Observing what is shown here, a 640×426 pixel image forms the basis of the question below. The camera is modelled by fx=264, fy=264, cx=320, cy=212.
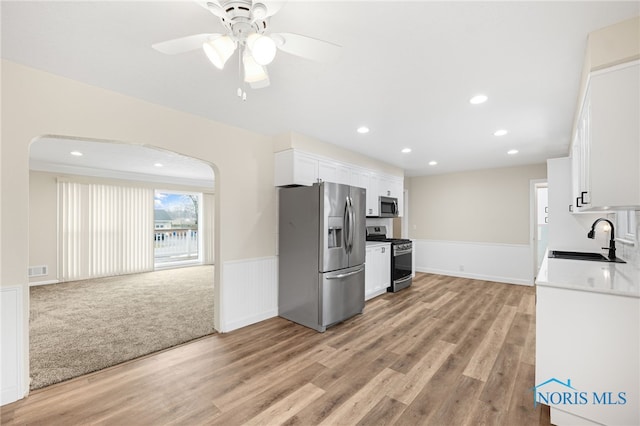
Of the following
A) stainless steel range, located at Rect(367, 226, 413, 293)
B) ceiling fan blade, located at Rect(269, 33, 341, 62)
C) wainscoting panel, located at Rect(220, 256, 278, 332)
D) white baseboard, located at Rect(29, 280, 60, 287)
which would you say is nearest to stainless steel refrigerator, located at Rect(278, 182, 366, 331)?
wainscoting panel, located at Rect(220, 256, 278, 332)

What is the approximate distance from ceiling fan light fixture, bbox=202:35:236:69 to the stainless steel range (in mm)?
4390

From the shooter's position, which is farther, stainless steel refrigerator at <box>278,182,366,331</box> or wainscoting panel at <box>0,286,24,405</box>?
stainless steel refrigerator at <box>278,182,366,331</box>

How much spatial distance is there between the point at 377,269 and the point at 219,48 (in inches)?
163

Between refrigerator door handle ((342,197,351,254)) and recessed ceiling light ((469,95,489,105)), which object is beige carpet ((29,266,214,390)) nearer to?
refrigerator door handle ((342,197,351,254))

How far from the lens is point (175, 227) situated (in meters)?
8.09

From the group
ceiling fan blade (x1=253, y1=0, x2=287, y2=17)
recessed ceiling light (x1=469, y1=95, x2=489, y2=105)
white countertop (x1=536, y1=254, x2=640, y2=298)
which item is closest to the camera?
ceiling fan blade (x1=253, y1=0, x2=287, y2=17)

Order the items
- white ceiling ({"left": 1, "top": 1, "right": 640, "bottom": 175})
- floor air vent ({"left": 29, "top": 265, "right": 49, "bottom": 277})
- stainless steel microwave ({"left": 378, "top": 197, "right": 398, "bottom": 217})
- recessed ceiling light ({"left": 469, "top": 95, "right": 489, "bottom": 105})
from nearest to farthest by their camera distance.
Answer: white ceiling ({"left": 1, "top": 1, "right": 640, "bottom": 175}) < recessed ceiling light ({"left": 469, "top": 95, "right": 489, "bottom": 105}) < floor air vent ({"left": 29, "top": 265, "right": 49, "bottom": 277}) < stainless steel microwave ({"left": 378, "top": 197, "right": 398, "bottom": 217})

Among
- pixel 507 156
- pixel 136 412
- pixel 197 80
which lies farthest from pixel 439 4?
pixel 507 156

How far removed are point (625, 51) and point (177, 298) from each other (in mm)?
5775

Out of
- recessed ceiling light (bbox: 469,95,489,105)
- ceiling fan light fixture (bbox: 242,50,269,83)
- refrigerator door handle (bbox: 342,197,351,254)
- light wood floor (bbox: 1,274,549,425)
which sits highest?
recessed ceiling light (bbox: 469,95,489,105)

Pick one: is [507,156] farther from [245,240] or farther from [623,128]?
[245,240]

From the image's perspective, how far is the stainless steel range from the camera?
5.02 meters

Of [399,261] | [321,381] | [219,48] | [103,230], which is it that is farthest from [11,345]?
[103,230]

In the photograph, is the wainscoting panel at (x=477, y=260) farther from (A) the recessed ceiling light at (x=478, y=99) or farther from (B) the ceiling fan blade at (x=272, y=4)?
(B) the ceiling fan blade at (x=272, y=4)
